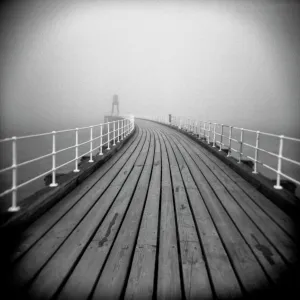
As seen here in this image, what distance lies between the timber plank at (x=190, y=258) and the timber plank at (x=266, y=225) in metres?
0.79

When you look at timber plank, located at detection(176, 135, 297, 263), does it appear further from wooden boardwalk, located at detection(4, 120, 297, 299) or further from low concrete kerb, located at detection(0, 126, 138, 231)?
low concrete kerb, located at detection(0, 126, 138, 231)

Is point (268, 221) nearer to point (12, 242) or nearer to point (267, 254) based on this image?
point (267, 254)

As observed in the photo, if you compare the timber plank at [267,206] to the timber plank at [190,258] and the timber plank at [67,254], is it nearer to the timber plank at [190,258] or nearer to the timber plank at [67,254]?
the timber plank at [190,258]

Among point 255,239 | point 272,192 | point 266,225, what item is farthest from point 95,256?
point 272,192

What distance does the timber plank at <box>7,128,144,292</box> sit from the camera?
1946 millimetres

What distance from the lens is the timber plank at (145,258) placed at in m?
1.80

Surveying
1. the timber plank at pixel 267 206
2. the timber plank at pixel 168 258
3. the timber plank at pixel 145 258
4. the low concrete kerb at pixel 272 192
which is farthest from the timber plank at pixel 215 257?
the low concrete kerb at pixel 272 192

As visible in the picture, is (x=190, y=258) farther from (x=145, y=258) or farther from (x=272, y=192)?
(x=272, y=192)

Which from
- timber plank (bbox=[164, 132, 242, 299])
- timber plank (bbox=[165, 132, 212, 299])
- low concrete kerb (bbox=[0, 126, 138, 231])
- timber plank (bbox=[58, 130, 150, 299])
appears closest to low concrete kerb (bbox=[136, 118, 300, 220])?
timber plank (bbox=[164, 132, 242, 299])

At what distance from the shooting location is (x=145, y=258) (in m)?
2.18

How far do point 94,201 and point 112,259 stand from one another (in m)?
1.57

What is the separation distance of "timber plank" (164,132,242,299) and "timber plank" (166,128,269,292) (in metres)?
0.06

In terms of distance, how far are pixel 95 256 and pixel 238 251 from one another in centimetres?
136

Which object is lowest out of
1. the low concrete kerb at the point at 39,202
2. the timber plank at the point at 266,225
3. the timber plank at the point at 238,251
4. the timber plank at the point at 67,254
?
the timber plank at the point at 67,254
